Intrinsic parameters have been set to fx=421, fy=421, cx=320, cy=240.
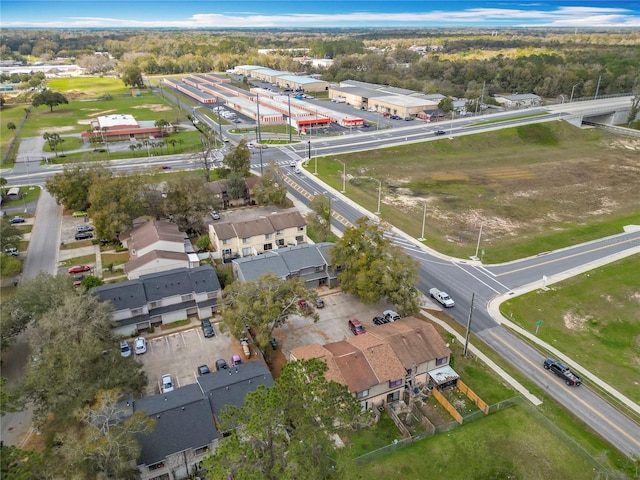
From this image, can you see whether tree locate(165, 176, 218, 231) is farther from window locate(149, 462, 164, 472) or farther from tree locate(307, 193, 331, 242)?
window locate(149, 462, 164, 472)

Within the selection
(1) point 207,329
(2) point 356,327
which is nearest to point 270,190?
(1) point 207,329

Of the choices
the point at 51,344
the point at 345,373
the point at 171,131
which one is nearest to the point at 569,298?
the point at 345,373

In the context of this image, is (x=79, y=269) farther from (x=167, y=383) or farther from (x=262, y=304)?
(x=262, y=304)

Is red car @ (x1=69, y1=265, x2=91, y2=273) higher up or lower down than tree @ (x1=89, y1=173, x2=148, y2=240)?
lower down

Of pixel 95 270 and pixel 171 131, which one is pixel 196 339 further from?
pixel 171 131

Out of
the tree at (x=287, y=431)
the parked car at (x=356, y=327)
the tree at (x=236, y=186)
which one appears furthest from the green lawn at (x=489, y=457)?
the tree at (x=236, y=186)

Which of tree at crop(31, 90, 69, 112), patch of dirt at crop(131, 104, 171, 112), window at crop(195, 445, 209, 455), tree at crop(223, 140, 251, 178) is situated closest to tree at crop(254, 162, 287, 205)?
tree at crop(223, 140, 251, 178)
